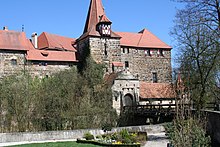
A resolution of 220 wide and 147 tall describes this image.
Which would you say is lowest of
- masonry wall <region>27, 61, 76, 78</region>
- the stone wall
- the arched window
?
the stone wall

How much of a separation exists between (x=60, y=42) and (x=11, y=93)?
73.7ft

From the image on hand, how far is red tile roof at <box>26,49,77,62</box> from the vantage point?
121 feet

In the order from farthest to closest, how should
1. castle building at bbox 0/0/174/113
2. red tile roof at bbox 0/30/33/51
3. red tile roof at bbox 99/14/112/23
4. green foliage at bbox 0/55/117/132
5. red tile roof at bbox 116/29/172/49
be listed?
1. red tile roof at bbox 116/29/172/49
2. red tile roof at bbox 99/14/112/23
3. red tile roof at bbox 0/30/33/51
4. castle building at bbox 0/0/174/113
5. green foliage at bbox 0/55/117/132

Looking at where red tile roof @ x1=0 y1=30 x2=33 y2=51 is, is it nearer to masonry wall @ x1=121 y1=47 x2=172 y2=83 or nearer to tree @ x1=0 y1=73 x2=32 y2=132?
masonry wall @ x1=121 y1=47 x2=172 y2=83

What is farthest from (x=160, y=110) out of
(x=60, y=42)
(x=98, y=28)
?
(x=60, y=42)

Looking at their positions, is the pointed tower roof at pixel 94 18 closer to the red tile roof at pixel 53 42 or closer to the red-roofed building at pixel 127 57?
the red-roofed building at pixel 127 57

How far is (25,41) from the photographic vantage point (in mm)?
37875

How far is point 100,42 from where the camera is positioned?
3909 cm

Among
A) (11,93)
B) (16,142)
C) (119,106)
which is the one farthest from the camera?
(119,106)

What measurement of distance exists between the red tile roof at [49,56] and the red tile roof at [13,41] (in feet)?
3.32

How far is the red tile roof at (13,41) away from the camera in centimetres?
3603

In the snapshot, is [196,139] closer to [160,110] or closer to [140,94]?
[160,110]

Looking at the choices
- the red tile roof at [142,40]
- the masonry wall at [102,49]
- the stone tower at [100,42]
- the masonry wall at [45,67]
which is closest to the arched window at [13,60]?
the masonry wall at [45,67]

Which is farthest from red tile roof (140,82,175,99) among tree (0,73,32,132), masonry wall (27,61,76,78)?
tree (0,73,32,132)
